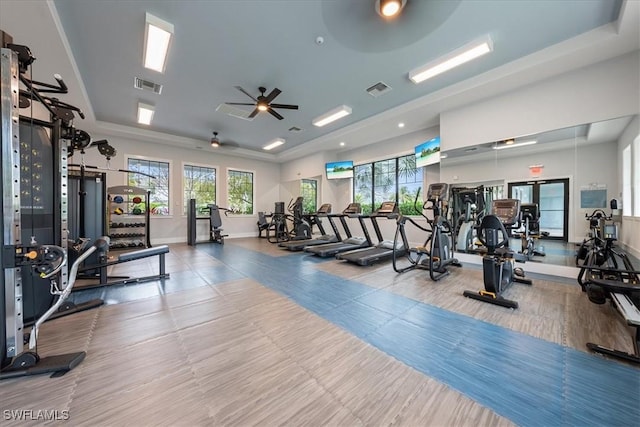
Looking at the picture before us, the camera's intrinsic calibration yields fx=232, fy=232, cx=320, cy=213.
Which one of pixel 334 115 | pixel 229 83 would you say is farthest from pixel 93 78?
pixel 334 115

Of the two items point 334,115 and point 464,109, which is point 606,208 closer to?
point 464,109

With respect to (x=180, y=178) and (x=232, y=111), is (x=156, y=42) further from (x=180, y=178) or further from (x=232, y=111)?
(x=180, y=178)

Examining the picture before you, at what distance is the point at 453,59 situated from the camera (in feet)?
12.8

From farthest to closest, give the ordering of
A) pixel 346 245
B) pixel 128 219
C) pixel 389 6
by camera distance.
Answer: pixel 128 219 < pixel 346 245 < pixel 389 6

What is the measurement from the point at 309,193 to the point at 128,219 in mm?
6723

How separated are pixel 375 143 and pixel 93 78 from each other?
761 centimetres

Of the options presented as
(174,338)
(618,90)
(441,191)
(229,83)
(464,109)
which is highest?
(229,83)

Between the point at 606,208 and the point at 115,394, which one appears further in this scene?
the point at 606,208

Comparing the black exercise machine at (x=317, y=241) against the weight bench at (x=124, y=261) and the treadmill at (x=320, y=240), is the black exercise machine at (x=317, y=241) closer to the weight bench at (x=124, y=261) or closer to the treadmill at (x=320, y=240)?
the treadmill at (x=320, y=240)

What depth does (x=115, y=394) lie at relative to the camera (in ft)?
4.96

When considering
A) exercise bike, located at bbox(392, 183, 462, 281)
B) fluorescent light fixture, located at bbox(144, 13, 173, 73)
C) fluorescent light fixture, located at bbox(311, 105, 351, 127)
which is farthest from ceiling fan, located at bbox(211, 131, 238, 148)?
exercise bike, located at bbox(392, 183, 462, 281)

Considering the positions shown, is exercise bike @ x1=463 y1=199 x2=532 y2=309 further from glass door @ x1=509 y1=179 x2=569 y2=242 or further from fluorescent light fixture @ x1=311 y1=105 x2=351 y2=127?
fluorescent light fixture @ x1=311 y1=105 x2=351 y2=127

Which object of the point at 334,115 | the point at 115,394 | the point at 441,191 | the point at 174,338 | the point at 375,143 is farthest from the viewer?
the point at 375,143

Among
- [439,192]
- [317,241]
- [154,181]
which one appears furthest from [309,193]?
[439,192]
